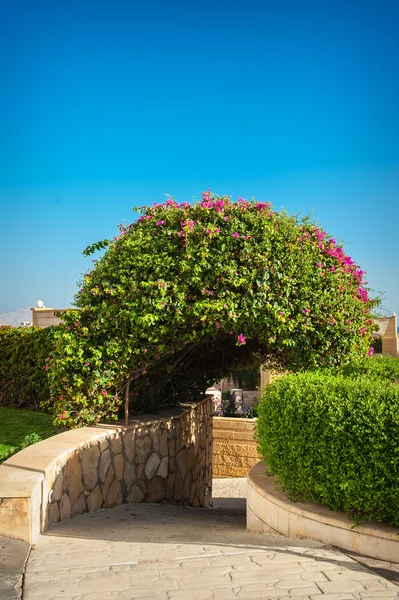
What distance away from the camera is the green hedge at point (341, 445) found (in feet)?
15.2

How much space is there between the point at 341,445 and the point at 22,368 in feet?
30.3

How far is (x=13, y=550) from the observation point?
4.71 m

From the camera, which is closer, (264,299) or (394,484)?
(394,484)

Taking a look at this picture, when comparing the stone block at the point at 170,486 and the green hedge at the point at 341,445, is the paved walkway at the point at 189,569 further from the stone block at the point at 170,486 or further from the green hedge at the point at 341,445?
the stone block at the point at 170,486

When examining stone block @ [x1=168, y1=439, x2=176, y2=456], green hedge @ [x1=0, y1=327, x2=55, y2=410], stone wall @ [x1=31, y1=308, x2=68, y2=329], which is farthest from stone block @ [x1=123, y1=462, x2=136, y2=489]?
stone wall @ [x1=31, y1=308, x2=68, y2=329]

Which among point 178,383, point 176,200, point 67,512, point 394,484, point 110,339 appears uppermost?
point 176,200

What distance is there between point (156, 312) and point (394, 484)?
3739 millimetres

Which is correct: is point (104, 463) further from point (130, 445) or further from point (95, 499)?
point (130, 445)

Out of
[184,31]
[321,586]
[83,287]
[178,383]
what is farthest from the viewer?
[184,31]

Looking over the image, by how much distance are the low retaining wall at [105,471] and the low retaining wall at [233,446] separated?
5.96 ft

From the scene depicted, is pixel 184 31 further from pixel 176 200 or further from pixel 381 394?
pixel 381 394

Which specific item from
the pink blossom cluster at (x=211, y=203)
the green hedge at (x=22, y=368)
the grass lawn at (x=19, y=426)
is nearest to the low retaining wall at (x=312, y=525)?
the pink blossom cluster at (x=211, y=203)

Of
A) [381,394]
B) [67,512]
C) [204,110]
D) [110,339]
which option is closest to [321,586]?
[381,394]

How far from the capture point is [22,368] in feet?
41.0
